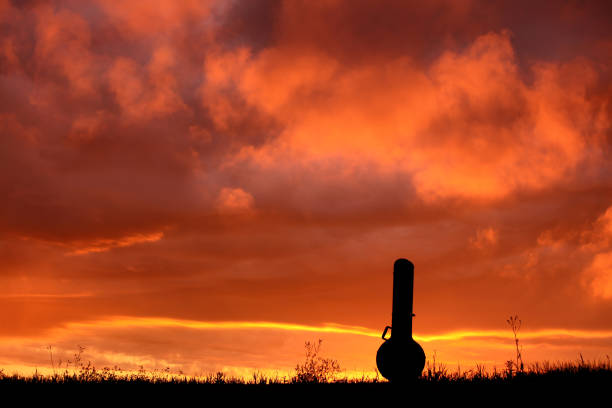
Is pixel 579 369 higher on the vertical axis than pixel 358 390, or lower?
higher

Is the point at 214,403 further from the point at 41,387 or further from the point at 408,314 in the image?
the point at 408,314

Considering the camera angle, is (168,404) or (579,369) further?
(579,369)

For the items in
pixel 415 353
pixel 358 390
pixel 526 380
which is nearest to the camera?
pixel 358 390

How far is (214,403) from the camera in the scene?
37.8 feet

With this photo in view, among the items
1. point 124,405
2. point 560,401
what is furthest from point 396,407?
point 124,405

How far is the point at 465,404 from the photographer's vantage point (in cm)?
1097

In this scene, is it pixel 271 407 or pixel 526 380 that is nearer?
pixel 271 407

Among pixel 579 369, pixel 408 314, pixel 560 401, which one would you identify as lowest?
pixel 560 401

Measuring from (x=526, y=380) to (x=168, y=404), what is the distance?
26.0 feet

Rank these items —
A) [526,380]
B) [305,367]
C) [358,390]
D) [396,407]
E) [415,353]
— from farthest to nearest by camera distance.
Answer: [305,367] < [415,353] < [526,380] < [358,390] < [396,407]

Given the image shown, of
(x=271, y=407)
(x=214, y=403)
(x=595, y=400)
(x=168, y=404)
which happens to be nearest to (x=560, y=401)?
(x=595, y=400)

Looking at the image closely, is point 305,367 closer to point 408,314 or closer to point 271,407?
point 408,314

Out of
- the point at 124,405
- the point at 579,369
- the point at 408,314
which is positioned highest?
the point at 408,314

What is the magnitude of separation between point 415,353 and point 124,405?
23.3 feet
